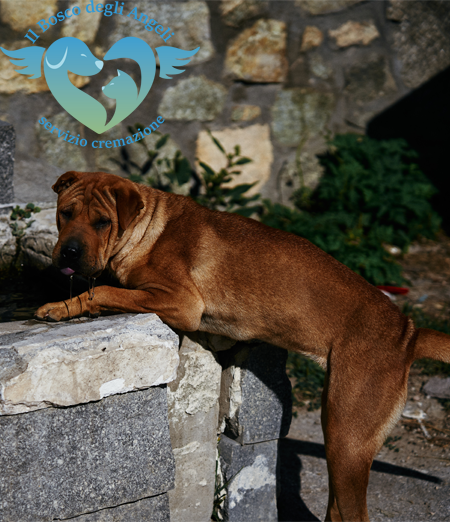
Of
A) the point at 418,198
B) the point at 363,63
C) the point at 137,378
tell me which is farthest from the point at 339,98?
the point at 137,378

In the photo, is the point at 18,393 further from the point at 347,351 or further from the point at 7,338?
the point at 347,351

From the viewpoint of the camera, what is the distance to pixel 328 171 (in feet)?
21.7

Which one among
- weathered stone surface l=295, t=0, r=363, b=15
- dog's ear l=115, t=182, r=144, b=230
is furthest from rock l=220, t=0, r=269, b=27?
dog's ear l=115, t=182, r=144, b=230

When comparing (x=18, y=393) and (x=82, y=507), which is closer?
(x=18, y=393)

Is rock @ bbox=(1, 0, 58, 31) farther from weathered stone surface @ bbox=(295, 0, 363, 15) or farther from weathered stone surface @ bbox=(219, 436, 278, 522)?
weathered stone surface @ bbox=(219, 436, 278, 522)

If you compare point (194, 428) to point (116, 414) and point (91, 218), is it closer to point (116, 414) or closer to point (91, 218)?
point (116, 414)

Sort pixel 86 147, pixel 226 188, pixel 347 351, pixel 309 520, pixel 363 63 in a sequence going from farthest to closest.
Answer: pixel 363 63, pixel 226 188, pixel 86 147, pixel 309 520, pixel 347 351

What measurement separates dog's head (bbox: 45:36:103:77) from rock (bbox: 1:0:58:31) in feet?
0.70

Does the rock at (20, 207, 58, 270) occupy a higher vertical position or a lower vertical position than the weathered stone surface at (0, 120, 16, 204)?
lower

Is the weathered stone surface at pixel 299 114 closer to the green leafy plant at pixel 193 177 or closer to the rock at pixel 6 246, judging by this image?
the green leafy plant at pixel 193 177

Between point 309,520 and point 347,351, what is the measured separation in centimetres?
121

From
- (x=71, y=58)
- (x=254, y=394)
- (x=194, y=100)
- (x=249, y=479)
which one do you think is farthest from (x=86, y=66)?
(x=249, y=479)

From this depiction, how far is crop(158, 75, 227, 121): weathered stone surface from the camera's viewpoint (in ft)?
18.7

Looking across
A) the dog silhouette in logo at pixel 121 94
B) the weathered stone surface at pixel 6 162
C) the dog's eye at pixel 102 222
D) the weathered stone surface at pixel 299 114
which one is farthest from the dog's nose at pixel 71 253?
the weathered stone surface at pixel 299 114
